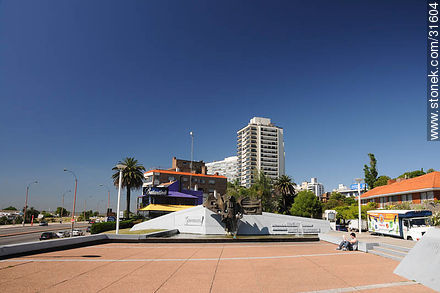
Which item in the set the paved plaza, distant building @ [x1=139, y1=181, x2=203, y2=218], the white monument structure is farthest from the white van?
distant building @ [x1=139, y1=181, x2=203, y2=218]

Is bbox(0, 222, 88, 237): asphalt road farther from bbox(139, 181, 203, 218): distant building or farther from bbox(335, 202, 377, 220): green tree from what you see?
bbox(335, 202, 377, 220): green tree

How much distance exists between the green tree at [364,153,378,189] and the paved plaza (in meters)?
70.8

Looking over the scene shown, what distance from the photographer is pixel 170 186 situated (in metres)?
51.8

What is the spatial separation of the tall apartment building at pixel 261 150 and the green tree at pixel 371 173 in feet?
166

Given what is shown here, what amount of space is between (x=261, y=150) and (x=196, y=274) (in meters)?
118

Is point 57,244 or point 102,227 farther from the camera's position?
point 102,227

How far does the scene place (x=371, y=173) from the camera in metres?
74.9

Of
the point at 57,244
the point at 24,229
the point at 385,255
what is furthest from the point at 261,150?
the point at 57,244

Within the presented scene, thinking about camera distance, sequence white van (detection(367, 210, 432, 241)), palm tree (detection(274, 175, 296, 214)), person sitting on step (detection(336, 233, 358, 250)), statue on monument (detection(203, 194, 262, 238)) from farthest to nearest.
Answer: palm tree (detection(274, 175, 296, 214)) < statue on monument (detection(203, 194, 262, 238)) < white van (detection(367, 210, 432, 241)) < person sitting on step (detection(336, 233, 358, 250))

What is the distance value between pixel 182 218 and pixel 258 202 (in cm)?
894

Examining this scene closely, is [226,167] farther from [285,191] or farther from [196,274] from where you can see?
[196,274]

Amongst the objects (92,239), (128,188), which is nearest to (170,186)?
(128,188)

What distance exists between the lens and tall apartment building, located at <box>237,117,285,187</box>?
125m

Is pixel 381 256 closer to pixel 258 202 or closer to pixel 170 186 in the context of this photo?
pixel 258 202
